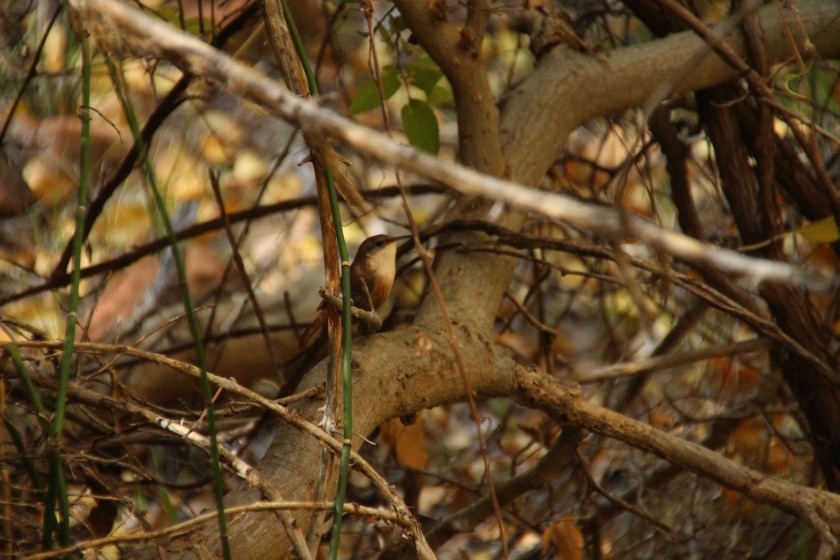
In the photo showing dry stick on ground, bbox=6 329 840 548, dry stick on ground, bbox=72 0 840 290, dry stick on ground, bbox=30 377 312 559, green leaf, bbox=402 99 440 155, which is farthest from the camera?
green leaf, bbox=402 99 440 155

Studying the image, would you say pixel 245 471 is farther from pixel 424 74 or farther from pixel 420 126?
pixel 424 74

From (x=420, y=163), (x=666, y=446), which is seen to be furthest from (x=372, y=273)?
(x=420, y=163)

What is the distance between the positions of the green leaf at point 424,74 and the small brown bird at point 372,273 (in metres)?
0.40

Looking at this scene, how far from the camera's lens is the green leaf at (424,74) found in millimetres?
1924

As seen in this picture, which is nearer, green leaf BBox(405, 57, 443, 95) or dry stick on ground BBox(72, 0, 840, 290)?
dry stick on ground BBox(72, 0, 840, 290)

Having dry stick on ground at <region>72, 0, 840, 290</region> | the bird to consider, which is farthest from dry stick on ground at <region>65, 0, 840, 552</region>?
the bird

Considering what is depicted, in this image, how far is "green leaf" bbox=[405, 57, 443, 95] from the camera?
192 cm

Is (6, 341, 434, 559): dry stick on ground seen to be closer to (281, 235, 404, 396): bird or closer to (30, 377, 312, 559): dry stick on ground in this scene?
(30, 377, 312, 559): dry stick on ground

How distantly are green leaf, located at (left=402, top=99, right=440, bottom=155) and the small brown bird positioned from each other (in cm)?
27

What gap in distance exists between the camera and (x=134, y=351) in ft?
4.08

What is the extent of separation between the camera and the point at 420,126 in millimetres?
1884

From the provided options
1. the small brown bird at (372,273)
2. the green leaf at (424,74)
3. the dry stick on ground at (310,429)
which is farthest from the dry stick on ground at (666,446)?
the green leaf at (424,74)

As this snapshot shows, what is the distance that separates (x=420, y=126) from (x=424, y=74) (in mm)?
125

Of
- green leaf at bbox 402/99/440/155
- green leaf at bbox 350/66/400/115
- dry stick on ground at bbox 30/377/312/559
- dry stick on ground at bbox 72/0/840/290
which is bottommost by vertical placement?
dry stick on ground at bbox 30/377/312/559
